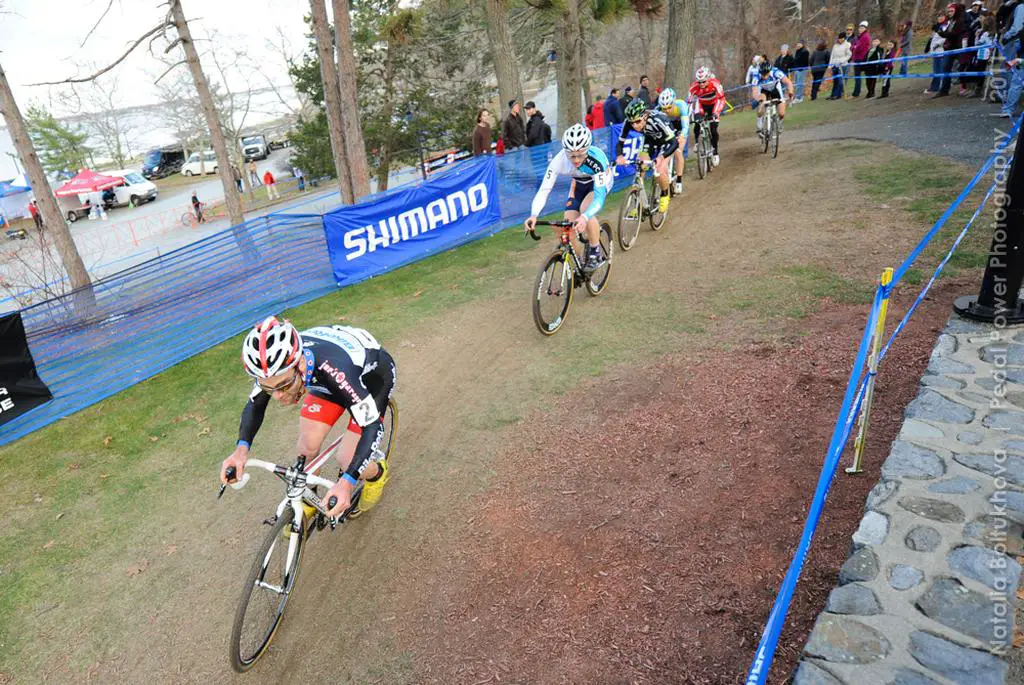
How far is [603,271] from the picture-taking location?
910cm

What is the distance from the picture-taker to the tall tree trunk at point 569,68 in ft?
61.8

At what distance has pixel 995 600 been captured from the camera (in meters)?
3.03

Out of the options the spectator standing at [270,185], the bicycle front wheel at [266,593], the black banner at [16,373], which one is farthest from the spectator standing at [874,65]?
the spectator standing at [270,185]

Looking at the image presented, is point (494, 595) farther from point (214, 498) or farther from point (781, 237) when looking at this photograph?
point (781, 237)

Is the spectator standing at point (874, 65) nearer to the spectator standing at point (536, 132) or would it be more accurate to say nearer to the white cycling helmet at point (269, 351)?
the spectator standing at point (536, 132)

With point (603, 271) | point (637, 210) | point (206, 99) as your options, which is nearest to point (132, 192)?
point (206, 99)

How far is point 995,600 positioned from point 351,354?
408cm

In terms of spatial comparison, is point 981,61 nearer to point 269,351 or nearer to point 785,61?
point 785,61

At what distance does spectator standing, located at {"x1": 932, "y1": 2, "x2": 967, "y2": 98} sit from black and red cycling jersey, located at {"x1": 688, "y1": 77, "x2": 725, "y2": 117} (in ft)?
23.2

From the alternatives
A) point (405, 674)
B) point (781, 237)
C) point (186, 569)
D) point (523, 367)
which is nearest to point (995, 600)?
point (405, 674)

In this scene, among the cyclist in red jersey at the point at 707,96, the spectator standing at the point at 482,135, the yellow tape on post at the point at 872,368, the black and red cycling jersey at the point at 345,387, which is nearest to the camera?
the yellow tape on post at the point at 872,368

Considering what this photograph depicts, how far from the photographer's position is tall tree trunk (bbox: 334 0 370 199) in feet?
43.4

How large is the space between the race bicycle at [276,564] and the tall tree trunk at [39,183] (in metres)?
8.62

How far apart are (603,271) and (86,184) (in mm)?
40566
